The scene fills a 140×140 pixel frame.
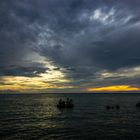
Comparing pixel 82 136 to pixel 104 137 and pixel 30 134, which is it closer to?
pixel 104 137

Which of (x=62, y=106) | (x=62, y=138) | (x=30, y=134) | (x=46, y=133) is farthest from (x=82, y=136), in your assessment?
(x=62, y=106)

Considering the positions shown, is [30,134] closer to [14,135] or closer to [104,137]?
[14,135]

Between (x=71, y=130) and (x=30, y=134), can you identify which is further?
(x=71, y=130)

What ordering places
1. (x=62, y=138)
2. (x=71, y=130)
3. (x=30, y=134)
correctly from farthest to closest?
(x=71, y=130) → (x=30, y=134) → (x=62, y=138)

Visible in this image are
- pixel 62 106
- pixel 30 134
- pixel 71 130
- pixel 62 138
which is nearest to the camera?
pixel 62 138

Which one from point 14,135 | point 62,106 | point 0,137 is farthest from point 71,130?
point 62,106

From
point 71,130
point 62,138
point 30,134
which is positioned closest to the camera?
point 62,138

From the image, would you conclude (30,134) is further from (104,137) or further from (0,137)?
(104,137)

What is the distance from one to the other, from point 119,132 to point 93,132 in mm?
4308

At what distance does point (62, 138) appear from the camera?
29.1 metres

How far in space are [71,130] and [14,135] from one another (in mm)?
9797

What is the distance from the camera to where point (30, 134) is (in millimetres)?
31516

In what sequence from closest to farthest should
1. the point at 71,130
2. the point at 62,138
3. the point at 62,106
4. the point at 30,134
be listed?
1. the point at 62,138
2. the point at 30,134
3. the point at 71,130
4. the point at 62,106

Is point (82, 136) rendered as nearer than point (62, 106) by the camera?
Yes
